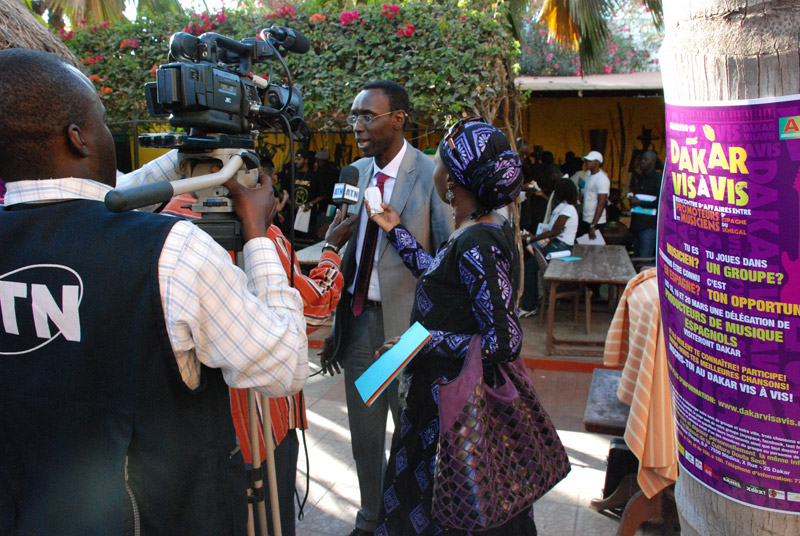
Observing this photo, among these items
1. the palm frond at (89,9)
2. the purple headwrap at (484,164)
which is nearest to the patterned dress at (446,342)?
the purple headwrap at (484,164)

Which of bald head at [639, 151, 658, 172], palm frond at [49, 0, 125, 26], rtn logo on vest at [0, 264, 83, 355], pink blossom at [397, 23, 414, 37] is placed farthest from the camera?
palm frond at [49, 0, 125, 26]

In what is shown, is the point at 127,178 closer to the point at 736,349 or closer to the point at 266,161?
the point at 736,349

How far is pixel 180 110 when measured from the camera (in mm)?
1541

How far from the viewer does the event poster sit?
3.76ft

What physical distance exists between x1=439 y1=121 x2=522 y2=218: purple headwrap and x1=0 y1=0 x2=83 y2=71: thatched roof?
2.95 metres

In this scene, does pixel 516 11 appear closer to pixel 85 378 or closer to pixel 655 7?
pixel 655 7

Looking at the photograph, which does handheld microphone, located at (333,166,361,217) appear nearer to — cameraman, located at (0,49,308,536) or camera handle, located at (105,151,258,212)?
camera handle, located at (105,151,258,212)

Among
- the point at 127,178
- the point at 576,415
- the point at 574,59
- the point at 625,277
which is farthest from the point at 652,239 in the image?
the point at 574,59

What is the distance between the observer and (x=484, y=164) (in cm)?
A: 218

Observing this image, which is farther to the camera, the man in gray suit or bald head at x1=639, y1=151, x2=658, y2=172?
bald head at x1=639, y1=151, x2=658, y2=172

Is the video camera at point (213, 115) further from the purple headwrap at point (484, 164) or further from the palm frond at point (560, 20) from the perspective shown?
the palm frond at point (560, 20)

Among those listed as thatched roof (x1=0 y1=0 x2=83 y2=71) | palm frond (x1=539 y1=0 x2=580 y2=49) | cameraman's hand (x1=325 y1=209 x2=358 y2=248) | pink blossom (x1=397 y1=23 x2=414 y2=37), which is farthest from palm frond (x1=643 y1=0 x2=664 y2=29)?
cameraman's hand (x1=325 y1=209 x2=358 y2=248)

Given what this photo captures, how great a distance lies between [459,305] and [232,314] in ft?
3.40

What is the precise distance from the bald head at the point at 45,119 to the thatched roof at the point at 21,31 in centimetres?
289
